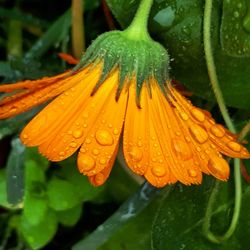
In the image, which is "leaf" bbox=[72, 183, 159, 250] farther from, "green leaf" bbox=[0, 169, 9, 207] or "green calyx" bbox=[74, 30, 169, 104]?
"green calyx" bbox=[74, 30, 169, 104]

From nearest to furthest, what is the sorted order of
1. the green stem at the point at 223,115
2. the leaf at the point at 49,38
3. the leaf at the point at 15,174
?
1. the green stem at the point at 223,115
2. the leaf at the point at 15,174
3. the leaf at the point at 49,38

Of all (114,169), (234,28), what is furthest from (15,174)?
(234,28)

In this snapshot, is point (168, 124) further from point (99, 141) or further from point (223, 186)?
point (223, 186)

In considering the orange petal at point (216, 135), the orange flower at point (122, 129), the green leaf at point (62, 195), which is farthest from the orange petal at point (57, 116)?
the green leaf at point (62, 195)

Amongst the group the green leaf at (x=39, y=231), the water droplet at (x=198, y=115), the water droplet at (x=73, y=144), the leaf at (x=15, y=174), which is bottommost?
the green leaf at (x=39, y=231)

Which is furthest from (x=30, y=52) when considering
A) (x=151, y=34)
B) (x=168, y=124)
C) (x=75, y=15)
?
(x=168, y=124)

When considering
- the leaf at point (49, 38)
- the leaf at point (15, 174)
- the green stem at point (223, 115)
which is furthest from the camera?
the leaf at point (49, 38)

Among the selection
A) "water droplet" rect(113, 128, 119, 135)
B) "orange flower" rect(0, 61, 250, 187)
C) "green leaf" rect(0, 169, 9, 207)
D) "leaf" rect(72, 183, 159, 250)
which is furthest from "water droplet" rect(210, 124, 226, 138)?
"green leaf" rect(0, 169, 9, 207)

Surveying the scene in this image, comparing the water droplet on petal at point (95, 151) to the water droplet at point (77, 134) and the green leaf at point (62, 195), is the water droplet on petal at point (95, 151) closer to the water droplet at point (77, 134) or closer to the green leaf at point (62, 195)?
the water droplet at point (77, 134)
